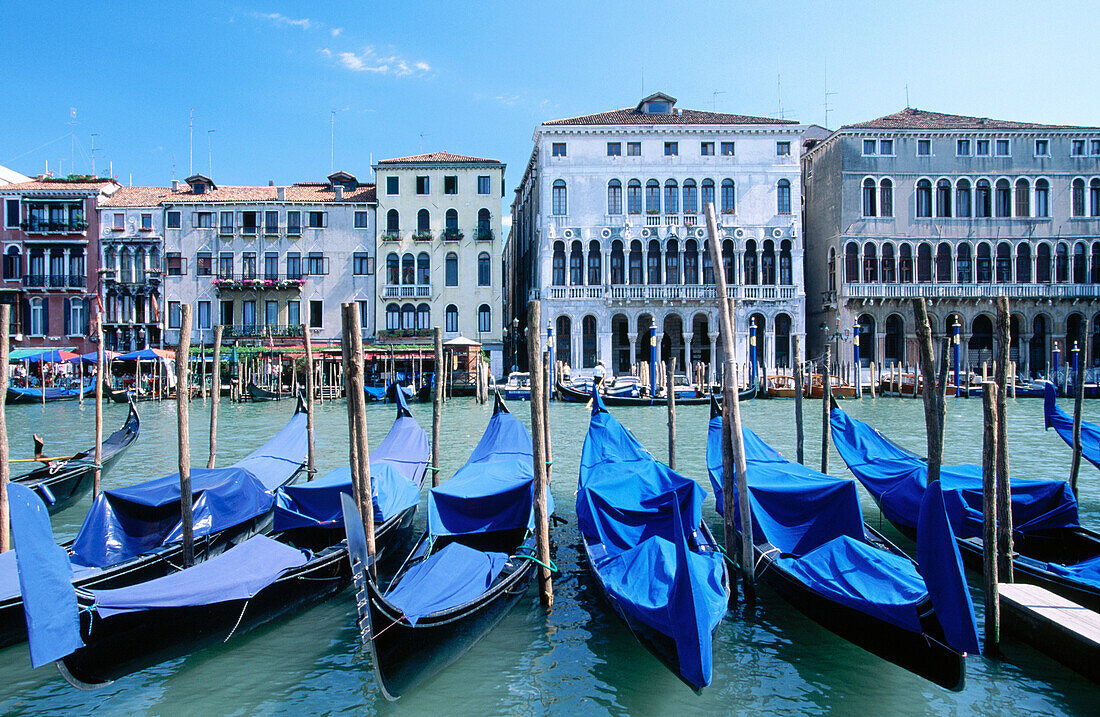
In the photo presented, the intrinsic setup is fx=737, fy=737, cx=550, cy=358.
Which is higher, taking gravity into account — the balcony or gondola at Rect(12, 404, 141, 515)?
the balcony

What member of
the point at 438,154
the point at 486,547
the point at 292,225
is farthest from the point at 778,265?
the point at 486,547

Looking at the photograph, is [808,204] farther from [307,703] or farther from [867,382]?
[307,703]

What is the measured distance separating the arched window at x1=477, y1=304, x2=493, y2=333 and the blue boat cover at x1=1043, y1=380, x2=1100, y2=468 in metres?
19.9

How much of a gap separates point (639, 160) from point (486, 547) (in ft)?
70.0

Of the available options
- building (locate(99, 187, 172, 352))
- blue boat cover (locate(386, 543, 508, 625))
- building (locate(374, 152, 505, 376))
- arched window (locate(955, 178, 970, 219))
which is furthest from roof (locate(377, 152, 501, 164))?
blue boat cover (locate(386, 543, 508, 625))

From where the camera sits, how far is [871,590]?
4.05 m

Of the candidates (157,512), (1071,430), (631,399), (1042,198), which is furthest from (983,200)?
(157,512)

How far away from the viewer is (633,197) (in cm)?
2523

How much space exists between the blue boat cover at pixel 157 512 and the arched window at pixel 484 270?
64.8 ft

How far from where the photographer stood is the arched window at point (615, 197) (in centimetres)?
2514

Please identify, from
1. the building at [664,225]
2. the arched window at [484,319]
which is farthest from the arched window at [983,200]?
the arched window at [484,319]

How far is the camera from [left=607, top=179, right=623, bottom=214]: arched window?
82.5 ft

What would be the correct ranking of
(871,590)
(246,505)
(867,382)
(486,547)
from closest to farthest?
(871,590), (486,547), (246,505), (867,382)

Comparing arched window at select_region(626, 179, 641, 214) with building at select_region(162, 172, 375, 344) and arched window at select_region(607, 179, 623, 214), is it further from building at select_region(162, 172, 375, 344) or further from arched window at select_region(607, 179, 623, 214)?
building at select_region(162, 172, 375, 344)
